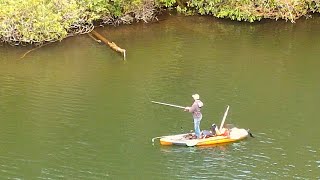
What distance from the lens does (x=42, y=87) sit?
27.6 meters

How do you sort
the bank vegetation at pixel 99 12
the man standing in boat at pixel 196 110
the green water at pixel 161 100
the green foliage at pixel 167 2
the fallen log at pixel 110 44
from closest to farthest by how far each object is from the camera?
the green water at pixel 161 100
the man standing in boat at pixel 196 110
the bank vegetation at pixel 99 12
the fallen log at pixel 110 44
the green foliage at pixel 167 2

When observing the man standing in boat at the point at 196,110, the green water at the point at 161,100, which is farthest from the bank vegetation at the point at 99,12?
the man standing in boat at the point at 196,110

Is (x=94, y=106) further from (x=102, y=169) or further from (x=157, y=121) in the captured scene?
(x=102, y=169)

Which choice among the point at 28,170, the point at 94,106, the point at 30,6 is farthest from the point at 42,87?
the point at 28,170

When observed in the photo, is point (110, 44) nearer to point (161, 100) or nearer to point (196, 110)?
point (161, 100)

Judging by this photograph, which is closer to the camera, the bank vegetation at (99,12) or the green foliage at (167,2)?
the bank vegetation at (99,12)

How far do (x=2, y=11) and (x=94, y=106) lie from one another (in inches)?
347

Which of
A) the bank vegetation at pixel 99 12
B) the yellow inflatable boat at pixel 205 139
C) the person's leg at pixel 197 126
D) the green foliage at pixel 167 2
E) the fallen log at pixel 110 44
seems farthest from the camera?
the green foliage at pixel 167 2

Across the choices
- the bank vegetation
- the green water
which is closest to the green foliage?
the bank vegetation

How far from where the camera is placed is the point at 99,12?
1384 inches

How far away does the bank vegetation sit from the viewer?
31.2 metres

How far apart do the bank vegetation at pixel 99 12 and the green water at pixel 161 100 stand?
72cm

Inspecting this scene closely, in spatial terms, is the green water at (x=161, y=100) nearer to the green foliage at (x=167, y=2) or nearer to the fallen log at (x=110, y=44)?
the fallen log at (x=110, y=44)

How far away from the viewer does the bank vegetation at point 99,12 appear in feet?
102
